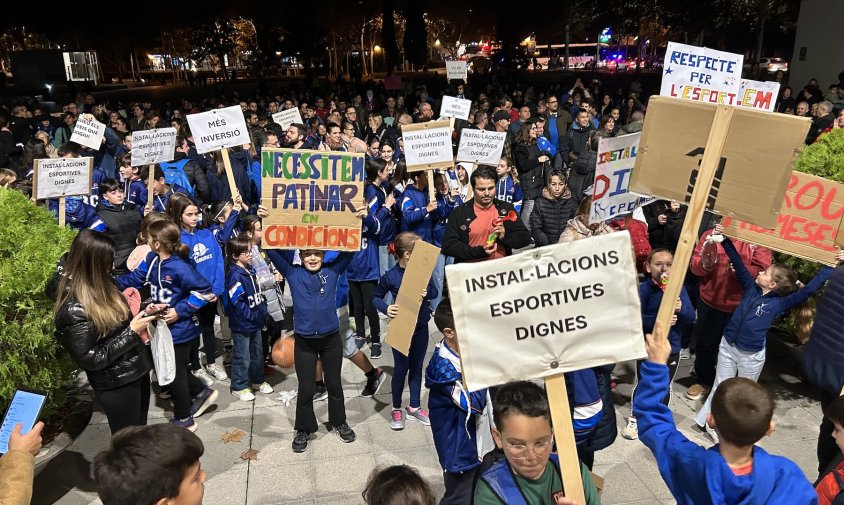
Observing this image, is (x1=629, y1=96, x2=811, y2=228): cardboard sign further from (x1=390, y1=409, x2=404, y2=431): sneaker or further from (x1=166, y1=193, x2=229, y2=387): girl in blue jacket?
(x1=166, y1=193, x2=229, y2=387): girl in blue jacket

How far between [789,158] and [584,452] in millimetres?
2225

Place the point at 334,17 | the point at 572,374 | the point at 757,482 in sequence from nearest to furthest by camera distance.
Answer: the point at 757,482 → the point at 572,374 → the point at 334,17

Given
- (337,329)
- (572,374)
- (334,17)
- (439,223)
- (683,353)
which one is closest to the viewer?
(572,374)

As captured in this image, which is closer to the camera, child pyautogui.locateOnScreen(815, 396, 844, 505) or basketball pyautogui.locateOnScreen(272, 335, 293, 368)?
child pyautogui.locateOnScreen(815, 396, 844, 505)

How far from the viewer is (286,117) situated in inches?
538

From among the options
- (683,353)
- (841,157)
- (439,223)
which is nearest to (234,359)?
(439,223)

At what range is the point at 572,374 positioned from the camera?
3.98 m

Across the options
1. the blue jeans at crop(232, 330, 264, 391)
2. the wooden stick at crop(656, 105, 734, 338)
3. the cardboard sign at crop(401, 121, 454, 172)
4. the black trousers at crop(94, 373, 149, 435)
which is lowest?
the blue jeans at crop(232, 330, 264, 391)

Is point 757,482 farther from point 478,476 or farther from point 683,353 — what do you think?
point 683,353

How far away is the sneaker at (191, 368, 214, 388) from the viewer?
6.69 m

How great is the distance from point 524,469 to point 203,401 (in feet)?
14.6

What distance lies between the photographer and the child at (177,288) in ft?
19.0

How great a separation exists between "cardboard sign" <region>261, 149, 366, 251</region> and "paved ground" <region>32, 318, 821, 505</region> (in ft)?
5.86

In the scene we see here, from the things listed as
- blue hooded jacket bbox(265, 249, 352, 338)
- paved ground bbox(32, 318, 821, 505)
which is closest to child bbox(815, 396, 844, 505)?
paved ground bbox(32, 318, 821, 505)
